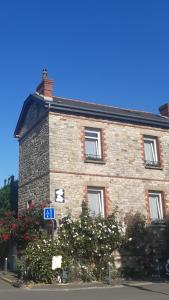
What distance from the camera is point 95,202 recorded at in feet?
59.2

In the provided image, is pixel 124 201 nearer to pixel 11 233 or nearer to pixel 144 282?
pixel 144 282

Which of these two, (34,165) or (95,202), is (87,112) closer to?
(34,165)

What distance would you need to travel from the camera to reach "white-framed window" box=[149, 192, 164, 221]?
1923 cm

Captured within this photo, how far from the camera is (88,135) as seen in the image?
18812 mm

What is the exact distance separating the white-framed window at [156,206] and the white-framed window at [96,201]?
264 cm

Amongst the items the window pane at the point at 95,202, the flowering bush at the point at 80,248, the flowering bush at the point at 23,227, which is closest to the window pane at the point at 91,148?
the window pane at the point at 95,202

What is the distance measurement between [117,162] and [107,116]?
223 cm

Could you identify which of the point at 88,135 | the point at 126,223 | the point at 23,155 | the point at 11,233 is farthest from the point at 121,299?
the point at 23,155

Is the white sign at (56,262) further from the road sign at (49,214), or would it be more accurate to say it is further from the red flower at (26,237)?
the red flower at (26,237)

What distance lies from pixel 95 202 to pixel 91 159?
193 cm

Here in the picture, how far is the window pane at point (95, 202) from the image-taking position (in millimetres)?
17797

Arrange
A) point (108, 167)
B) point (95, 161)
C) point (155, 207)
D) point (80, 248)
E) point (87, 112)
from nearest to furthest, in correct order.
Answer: point (80, 248)
point (95, 161)
point (108, 167)
point (87, 112)
point (155, 207)

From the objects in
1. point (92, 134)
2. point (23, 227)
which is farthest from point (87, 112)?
point (23, 227)

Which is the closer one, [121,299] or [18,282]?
[121,299]
